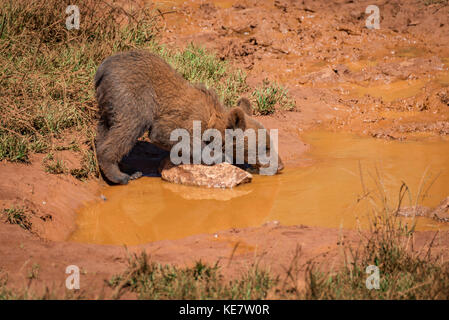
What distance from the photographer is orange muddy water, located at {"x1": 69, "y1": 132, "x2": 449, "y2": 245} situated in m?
5.46

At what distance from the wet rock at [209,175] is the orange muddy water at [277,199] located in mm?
111

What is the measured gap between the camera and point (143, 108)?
21.6 ft

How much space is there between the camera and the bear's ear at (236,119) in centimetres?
672

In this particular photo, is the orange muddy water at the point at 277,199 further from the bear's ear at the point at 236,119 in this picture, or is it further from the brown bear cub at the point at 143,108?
the bear's ear at the point at 236,119

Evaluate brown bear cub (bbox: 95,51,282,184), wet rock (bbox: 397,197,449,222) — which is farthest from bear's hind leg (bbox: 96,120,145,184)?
wet rock (bbox: 397,197,449,222)

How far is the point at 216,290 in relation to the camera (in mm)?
3594

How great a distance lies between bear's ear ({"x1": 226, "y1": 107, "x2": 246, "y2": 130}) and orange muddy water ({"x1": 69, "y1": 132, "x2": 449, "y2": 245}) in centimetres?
80

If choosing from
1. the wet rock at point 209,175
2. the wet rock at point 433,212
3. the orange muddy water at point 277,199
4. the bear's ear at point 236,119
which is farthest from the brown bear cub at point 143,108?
the wet rock at point 433,212

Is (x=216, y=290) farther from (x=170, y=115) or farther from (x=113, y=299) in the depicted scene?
(x=170, y=115)

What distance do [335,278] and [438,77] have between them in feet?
26.4

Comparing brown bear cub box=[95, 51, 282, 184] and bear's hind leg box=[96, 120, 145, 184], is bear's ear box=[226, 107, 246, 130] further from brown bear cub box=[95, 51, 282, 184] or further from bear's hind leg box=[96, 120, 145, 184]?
bear's hind leg box=[96, 120, 145, 184]

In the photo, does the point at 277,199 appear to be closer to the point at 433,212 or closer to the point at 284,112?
the point at 433,212
